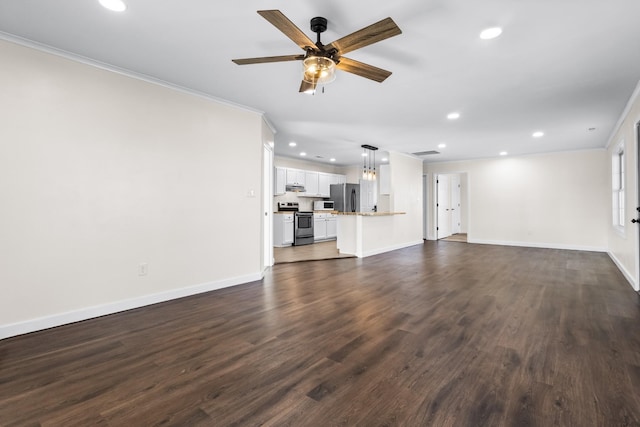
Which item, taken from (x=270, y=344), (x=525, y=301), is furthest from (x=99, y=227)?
(x=525, y=301)

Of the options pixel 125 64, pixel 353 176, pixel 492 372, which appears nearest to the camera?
pixel 492 372

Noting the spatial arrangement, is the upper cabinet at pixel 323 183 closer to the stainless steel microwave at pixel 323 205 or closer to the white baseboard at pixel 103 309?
the stainless steel microwave at pixel 323 205

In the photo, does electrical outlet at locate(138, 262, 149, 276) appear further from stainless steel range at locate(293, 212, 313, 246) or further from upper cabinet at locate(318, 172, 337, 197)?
upper cabinet at locate(318, 172, 337, 197)

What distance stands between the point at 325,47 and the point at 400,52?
964mm

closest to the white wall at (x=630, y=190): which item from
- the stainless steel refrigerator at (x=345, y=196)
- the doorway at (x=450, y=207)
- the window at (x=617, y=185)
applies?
the window at (x=617, y=185)

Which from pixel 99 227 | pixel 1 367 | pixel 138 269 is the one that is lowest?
pixel 1 367

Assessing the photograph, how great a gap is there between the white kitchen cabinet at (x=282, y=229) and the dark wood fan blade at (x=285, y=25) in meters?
5.84

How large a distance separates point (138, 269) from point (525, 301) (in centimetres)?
424

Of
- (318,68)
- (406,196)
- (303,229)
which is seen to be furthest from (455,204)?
(318,68)

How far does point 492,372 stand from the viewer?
1.91 meters

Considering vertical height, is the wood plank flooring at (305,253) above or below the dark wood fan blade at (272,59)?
below

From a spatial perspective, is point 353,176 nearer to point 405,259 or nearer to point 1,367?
point 405,259

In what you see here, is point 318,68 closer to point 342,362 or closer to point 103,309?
Answer: point 342,362

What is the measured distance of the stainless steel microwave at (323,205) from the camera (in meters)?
9.06
